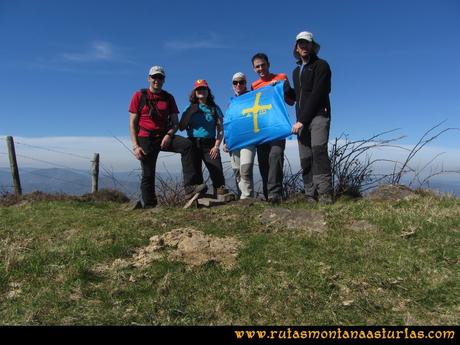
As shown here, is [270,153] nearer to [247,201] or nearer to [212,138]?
[247,201]

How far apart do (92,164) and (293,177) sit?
7341 mm

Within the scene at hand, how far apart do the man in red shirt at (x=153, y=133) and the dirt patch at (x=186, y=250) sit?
2376mm

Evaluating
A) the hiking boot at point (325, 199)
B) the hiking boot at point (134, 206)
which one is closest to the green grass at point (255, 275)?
the hiking boot at point (325, 199)

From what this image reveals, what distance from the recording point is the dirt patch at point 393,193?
25.6ft

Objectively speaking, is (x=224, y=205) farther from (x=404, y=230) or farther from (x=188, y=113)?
(x=404, y=230)

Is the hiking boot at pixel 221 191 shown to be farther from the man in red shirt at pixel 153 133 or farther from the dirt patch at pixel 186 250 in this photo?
the dirt patch at pixel 186 250

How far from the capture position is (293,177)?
10.1m

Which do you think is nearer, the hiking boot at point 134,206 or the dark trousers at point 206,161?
the hiking boot at point 134,206

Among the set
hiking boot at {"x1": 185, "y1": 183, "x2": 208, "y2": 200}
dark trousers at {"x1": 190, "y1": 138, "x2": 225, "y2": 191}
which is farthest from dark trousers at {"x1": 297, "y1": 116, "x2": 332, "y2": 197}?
hiking boot at {"x1": 185, "y1": 183, "x2": 208, "y2": 200}

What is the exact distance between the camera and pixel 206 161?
336 inches

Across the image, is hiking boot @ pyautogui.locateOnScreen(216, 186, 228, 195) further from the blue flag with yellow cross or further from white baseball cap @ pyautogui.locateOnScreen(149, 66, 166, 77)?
white baseball cap @ pyautogui.locateOnScreen(149, 66, 166, 77)

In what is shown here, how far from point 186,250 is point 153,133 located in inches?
137

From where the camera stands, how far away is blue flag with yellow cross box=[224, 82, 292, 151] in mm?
7977
